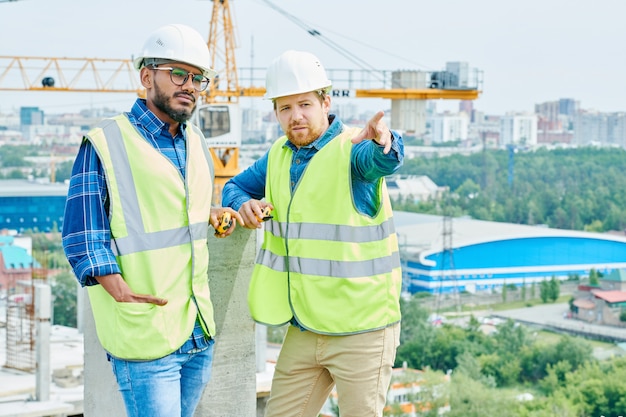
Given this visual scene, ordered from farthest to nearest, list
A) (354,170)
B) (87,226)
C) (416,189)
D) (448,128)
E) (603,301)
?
1. (448,128)
2. (416,189)
3. (603,301)
4. (354,170)
5. (87,226)

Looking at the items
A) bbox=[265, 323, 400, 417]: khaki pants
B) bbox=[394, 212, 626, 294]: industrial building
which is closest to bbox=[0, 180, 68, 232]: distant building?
bbox=[394, 212, 626, 294]: industrial building

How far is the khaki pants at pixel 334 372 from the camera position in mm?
2938

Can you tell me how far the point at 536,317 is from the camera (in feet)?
204

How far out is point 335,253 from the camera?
9.61 feet

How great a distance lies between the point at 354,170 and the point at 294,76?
31cm

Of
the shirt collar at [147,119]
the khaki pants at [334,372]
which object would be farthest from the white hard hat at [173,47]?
the khaki pants at [334,372]

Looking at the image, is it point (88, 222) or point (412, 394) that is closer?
point (88, 222)

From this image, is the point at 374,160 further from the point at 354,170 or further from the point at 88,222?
the point at 88,222

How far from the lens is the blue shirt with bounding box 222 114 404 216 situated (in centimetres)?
274

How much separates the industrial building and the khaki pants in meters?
70.0

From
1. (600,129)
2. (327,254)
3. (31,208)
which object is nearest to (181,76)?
(327,254)

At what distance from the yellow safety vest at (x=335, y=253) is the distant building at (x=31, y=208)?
81.0m

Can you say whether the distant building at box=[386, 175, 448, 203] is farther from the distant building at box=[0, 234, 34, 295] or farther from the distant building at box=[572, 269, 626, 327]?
the distant building at box=[0, 234, 34, 295]

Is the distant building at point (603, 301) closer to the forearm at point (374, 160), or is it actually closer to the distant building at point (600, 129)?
the distant building at point (600, 129)
